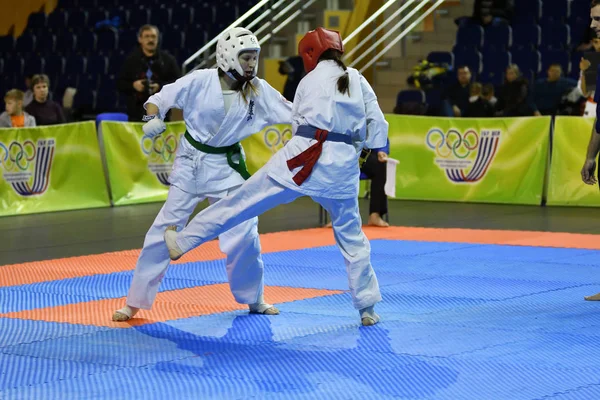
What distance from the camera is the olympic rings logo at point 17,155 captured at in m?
11.1

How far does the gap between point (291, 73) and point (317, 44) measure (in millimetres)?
9286

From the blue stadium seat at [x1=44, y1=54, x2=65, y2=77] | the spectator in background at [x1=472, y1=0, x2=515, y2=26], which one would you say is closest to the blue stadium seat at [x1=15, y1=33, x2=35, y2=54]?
the blue stadium seat at [x1=44, y1=54, x2=65, y2=77]

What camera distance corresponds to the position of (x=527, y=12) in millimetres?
15352

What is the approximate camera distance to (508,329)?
5184mm

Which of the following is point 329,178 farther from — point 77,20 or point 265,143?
point 77,20

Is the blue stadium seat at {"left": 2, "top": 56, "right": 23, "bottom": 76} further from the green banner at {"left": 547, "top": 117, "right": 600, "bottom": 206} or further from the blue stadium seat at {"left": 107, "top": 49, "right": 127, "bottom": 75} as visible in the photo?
the green banner at {"left": 547, "top": 117, "right": 600, "bottom": 206}

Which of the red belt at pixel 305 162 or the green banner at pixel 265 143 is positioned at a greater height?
the red belt at pixel 305 162

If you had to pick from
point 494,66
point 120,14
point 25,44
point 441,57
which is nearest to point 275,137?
point 441,57

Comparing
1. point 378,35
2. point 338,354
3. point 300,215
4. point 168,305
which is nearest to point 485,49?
point 378,35

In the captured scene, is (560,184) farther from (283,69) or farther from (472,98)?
(283,69)

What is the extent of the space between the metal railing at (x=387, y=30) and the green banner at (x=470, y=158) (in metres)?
2.36

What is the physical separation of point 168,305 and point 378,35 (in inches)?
439

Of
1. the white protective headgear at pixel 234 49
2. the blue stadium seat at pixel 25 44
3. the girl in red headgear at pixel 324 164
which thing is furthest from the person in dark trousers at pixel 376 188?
the blue stadium seat at pixel 25 44

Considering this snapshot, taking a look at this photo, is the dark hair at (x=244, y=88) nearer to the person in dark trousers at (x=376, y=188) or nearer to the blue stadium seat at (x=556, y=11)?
the person in dark trousers at (x=376, y=188)
